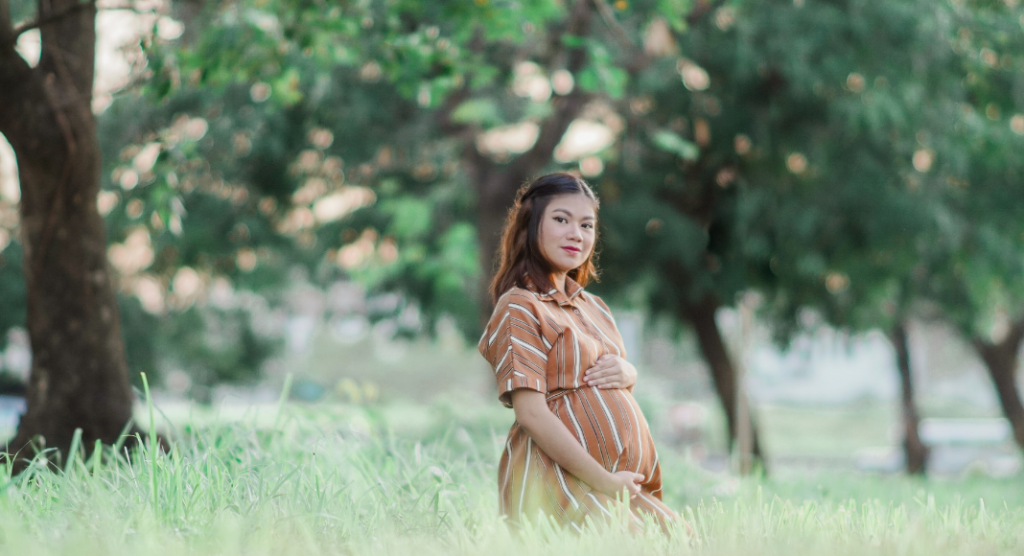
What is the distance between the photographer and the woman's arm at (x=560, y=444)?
252cm

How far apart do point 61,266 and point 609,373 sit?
3448 mm

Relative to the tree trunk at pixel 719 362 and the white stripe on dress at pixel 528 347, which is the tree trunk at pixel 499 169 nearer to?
the tree trunk at pixel 719 362

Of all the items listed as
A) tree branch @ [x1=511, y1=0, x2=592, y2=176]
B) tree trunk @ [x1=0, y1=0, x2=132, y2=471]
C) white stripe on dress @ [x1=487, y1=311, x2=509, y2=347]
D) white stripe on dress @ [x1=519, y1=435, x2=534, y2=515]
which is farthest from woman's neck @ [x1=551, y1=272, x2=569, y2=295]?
tree branch @ [x1=511, y1=0, x2=592, y2=176]

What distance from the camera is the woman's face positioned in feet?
9.06

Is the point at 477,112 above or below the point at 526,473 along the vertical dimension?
above

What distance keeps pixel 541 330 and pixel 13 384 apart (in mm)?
16815

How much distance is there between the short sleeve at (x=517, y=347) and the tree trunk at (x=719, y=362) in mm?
9891

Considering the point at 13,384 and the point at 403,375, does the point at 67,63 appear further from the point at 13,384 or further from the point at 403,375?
the point at 403,375

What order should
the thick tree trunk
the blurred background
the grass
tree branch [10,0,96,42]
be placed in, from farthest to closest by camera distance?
the thick tree trunk → the blurred background → tree branch [10,0,96,42] → the grass

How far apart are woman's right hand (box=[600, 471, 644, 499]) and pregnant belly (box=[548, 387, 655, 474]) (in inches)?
2.5

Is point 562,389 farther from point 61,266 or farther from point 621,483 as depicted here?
point 61,266

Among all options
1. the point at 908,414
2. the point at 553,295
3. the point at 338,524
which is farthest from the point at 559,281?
the point at 908,414

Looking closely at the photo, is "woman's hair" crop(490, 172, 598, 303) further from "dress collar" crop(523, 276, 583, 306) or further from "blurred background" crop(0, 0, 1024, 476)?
"blurred background" crop(0, 0, 1024, 476)

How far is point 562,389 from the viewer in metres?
2.64
